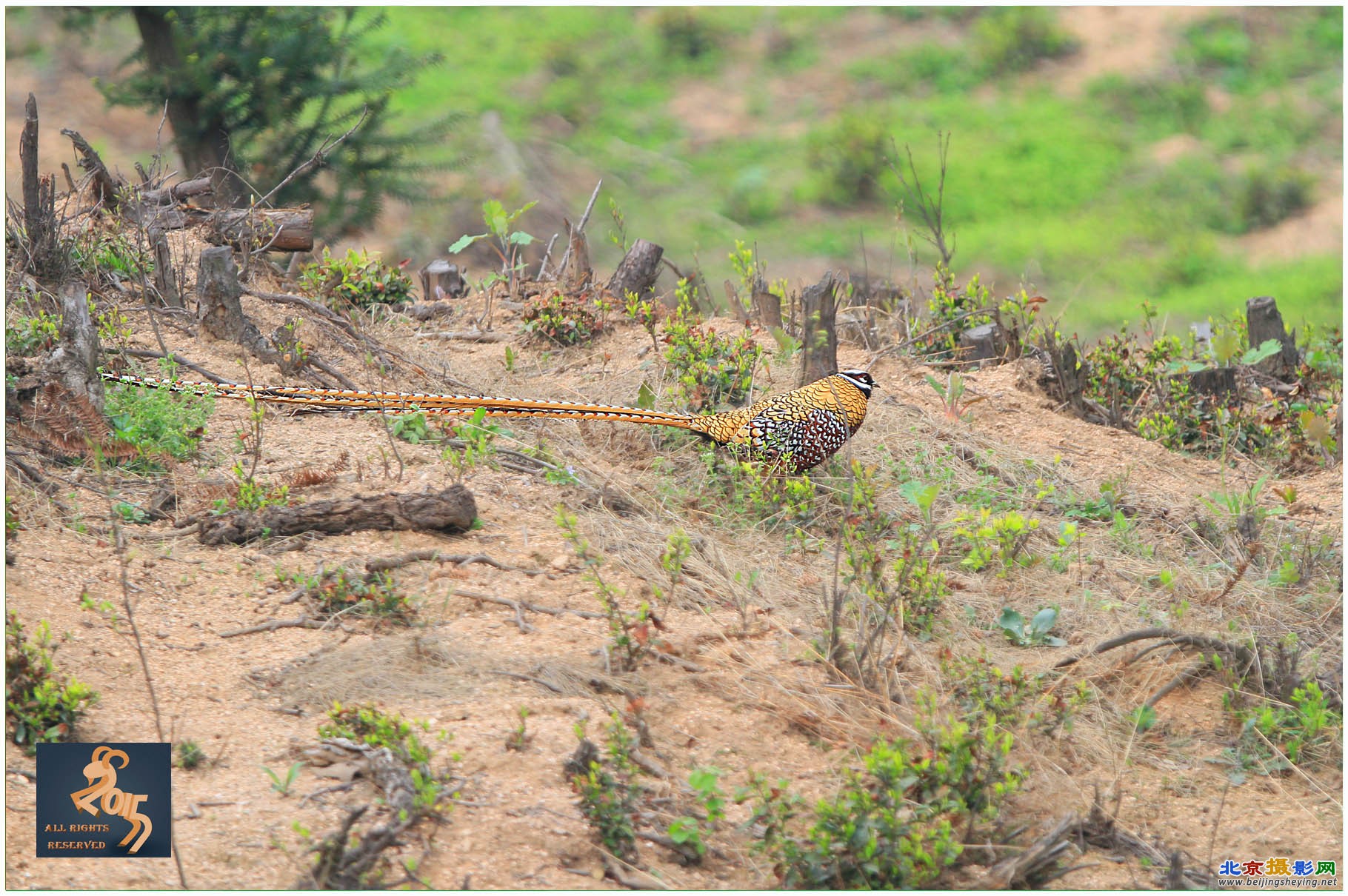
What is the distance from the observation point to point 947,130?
17.4 meters

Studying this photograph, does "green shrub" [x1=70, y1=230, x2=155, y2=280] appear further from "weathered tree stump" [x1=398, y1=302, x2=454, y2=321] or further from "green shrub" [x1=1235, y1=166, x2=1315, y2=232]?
"green shrub" [x1=1235, y1=166, x2=1315, y2=232]

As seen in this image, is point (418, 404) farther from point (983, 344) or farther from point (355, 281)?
point (983, 344)

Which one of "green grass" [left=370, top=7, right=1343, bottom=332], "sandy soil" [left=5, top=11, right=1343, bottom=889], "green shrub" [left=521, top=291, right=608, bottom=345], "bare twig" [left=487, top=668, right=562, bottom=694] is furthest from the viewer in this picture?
"green grass" [left=370, top=7, right=1343, bottom=332]

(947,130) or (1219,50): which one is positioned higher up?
(1219,50)

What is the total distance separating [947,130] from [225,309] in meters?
13.4

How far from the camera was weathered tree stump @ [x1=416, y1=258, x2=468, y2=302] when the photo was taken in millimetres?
8703

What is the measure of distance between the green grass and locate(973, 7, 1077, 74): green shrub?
0.05m

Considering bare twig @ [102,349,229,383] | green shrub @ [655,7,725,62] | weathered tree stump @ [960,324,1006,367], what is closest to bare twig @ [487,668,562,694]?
bare twig @ [102,349,229,383]

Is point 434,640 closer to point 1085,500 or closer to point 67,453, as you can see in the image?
point 67,453

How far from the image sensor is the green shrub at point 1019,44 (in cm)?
1778

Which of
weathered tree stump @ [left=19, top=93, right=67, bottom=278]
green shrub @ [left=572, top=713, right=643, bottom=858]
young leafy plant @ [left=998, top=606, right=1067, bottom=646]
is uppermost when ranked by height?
weathered tree stump @ [left=19, top=93, right=67, bottom=278]

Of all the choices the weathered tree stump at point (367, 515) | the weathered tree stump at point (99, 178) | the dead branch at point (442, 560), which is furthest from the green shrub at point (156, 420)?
the weathered tree stump at point (99, 178)

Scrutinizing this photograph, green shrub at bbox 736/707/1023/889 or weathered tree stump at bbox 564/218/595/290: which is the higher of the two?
weathered tree stump at bbox 564/218/595/290

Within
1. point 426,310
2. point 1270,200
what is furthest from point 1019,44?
point 426,310
